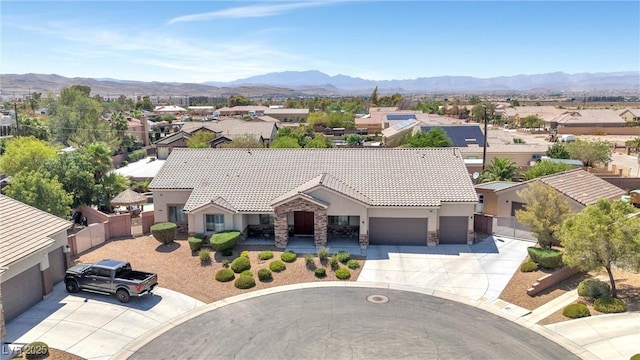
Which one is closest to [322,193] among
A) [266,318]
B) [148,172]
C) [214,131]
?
[266,318]

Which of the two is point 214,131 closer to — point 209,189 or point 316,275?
point 209,189

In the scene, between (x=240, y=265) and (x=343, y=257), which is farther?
(x=343, y=257)

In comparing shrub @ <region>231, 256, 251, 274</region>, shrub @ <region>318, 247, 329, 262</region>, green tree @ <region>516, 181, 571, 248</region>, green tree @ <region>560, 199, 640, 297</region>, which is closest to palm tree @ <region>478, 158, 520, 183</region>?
green tree @ <region>516, 181, 571, 248</region>

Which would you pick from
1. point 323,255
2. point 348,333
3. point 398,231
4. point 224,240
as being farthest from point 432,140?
point 348,333

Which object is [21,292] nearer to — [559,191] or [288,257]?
[288,257]

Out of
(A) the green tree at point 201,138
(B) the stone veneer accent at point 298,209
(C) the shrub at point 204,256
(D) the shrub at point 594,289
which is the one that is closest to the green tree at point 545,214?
(D) the shrub at point 594,289

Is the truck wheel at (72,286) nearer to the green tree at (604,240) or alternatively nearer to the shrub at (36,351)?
the shrub at (36,351)
